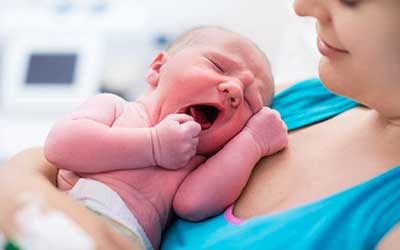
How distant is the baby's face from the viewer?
3.19 ft

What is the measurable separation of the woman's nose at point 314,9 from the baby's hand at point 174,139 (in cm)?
25

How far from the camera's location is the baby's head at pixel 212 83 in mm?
973

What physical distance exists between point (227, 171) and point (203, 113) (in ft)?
0.47

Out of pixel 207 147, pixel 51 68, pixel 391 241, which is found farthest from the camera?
pixel 51 68

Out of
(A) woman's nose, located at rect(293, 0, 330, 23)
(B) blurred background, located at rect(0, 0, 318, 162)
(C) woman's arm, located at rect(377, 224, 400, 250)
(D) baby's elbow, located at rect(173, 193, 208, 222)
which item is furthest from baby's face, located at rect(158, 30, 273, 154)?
(B) blurred background, located at rect(0, 0, 318, 162)

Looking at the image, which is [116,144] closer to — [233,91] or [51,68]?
[233,91]

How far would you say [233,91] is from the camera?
963 mm

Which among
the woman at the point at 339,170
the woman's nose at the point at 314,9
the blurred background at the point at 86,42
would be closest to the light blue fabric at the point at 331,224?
the woman at the point at 339,170

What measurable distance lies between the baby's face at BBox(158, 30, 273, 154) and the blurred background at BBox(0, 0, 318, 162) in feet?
3.19

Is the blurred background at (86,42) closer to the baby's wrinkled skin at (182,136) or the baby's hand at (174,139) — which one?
the baby's wrinkled skin at (182,136)

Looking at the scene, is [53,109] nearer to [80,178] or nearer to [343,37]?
[80,178]

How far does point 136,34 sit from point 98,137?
1532mm

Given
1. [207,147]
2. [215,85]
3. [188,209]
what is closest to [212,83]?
[215,85]

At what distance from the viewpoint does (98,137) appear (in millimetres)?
905
